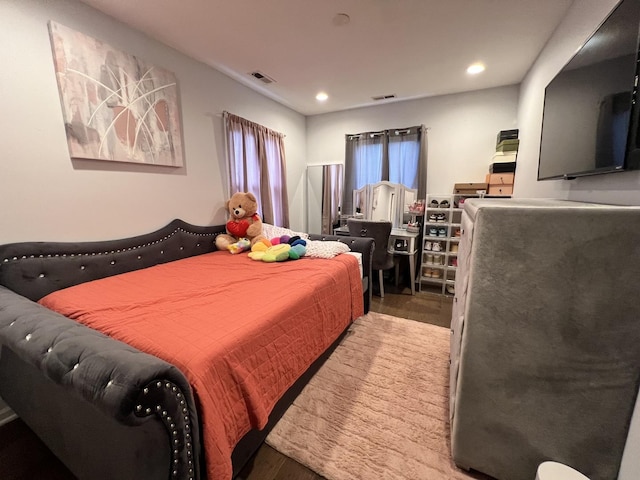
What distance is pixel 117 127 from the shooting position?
188 cm

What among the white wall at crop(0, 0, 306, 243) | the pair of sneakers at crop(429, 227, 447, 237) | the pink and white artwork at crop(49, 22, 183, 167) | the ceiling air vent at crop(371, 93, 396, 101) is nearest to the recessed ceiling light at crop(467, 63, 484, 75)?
the ceiling air vent at crop(371, 93, 396, 101)

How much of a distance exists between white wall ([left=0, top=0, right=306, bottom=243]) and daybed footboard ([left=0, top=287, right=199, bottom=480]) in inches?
34.5

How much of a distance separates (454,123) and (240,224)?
292 centimetres

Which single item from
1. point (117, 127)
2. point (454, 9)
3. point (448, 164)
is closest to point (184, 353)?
point (117, 127)

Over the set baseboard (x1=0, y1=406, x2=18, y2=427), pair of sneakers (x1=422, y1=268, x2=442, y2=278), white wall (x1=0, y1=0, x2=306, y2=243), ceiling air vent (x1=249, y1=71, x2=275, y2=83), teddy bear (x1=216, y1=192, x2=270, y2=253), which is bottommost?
baseboard (x1=0, y1=406, x2=18, y2=427)

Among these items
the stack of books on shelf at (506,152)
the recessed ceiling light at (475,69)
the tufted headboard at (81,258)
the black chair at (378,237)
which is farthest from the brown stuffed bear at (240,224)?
the stack of books on shelf at (506,152)

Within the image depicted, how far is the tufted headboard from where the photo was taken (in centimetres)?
147

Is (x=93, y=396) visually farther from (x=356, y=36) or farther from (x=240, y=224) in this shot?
(x=356, y=36)

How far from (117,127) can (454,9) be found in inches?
97.9

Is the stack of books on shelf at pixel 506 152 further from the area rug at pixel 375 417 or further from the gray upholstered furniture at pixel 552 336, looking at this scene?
the gray upholstered furniture at pixel 552 336

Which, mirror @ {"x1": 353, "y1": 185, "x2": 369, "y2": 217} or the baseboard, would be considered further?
mirror @ {"x1": 353, "y1": 185, "x2": 369, "y2": 217}

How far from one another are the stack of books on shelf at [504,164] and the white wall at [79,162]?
301cm

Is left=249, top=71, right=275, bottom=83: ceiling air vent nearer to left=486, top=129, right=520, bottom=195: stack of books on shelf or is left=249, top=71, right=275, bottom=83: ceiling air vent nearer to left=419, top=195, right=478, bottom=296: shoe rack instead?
left=419, top=195, right=478, bottom=296: shoe rack

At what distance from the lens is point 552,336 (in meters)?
0.91
